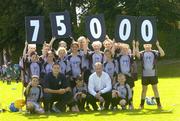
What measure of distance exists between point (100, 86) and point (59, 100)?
3.70 feet

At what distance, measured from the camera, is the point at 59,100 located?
15297 mm

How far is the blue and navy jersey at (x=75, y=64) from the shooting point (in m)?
15.8

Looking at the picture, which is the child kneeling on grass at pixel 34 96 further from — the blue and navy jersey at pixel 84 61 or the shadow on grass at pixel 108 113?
the blue and navy jersey at pixel 84 61

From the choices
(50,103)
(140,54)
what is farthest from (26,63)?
(140,54)

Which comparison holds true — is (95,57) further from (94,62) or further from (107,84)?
(107,84)

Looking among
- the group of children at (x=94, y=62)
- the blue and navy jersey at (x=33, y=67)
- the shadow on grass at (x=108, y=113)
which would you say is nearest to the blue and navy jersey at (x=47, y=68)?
the group of children at (x=94, y=62)

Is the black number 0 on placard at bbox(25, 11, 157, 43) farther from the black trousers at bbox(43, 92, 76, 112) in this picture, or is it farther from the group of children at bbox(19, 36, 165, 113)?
the black trousers at bbox(43, 92, 76, 112)

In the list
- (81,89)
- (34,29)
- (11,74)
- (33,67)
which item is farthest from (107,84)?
(11,74)

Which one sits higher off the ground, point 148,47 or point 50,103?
point 148,47

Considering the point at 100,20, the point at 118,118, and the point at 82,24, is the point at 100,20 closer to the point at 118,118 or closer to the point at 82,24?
the point at 118,118

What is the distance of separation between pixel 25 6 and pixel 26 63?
96.7ft

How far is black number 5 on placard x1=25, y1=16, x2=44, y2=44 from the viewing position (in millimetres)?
16234

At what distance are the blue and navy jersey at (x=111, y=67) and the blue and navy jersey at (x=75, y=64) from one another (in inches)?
26.6

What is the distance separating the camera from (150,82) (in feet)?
51.5
